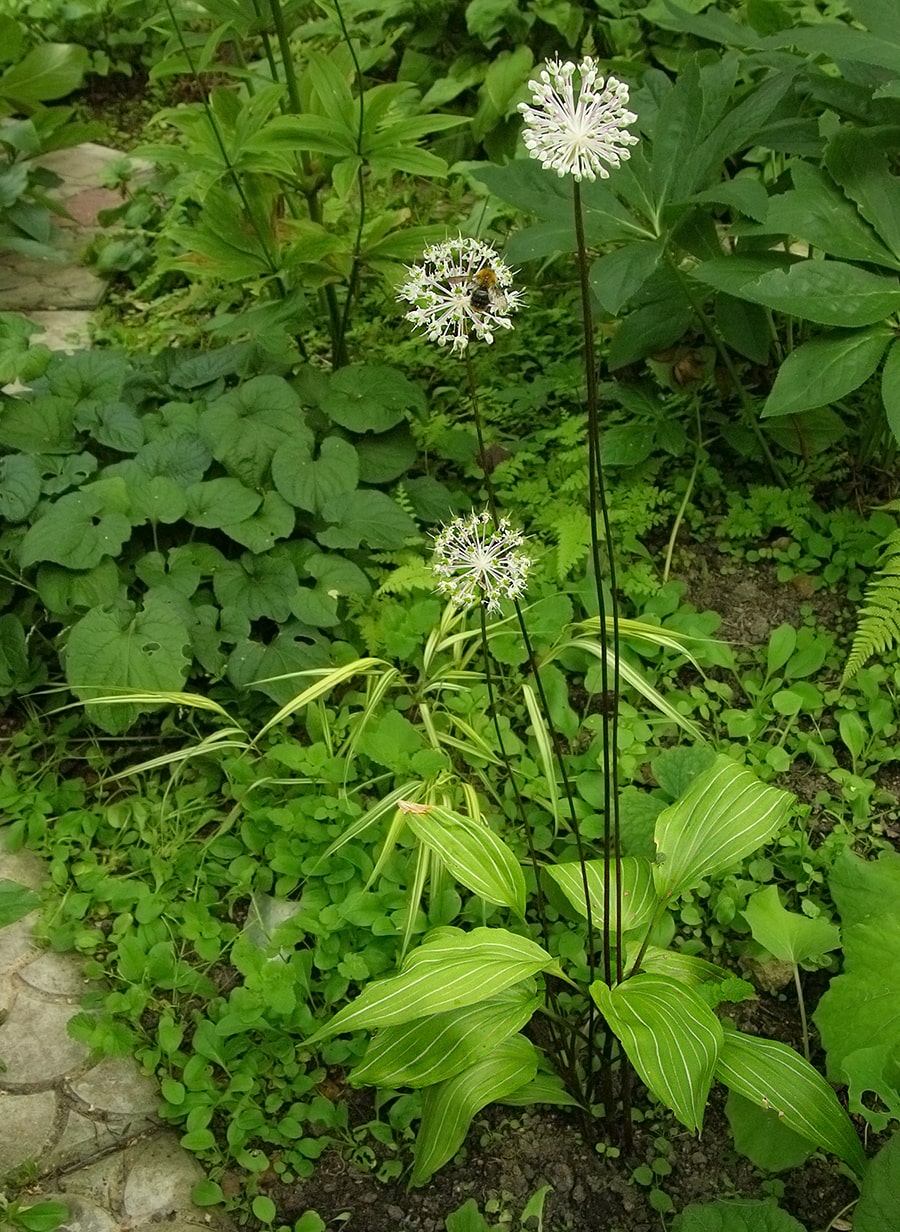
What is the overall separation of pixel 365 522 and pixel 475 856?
3.98 feet

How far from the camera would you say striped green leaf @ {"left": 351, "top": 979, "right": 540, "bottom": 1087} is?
5.20 ft

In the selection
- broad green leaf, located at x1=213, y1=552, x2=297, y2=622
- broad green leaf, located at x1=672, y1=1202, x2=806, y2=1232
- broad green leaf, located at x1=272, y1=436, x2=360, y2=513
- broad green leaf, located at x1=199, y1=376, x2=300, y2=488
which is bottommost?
broad green leaf, located at x1=672, y1=1202, x2=806, y2=1232

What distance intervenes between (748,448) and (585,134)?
1.85 metres

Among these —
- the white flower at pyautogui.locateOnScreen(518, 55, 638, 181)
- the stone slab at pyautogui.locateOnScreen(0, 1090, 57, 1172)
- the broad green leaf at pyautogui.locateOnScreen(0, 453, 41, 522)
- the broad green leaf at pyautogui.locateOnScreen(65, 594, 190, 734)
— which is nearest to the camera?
the white flower at pyautogui.locateOnScreen(518, 55, 638, 181)

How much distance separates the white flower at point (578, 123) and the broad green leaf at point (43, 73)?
3.97 metres

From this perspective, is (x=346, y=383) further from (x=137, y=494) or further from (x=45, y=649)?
(x=45, y=649)

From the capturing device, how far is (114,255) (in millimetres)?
4215

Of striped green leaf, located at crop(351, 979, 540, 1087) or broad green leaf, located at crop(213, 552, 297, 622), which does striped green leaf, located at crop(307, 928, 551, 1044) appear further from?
broad green leaf, located at crop(213, 552, 297, 622)

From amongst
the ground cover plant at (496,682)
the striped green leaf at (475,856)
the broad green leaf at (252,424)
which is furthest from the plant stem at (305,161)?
the striped green leaf at (475,856)

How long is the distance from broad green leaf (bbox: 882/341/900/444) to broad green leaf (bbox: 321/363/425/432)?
49.7 inches

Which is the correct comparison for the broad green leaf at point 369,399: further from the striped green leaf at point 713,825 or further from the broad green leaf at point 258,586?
the striped green leaf at point 713,825

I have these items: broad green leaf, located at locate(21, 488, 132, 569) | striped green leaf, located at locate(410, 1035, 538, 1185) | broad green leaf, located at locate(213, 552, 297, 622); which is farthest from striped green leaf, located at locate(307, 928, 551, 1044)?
broad green leaf, located at locate(21, 488, 132, 569)

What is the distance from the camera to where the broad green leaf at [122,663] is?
240 cm

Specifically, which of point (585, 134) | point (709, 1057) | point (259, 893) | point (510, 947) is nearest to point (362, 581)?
point (259, 893)
